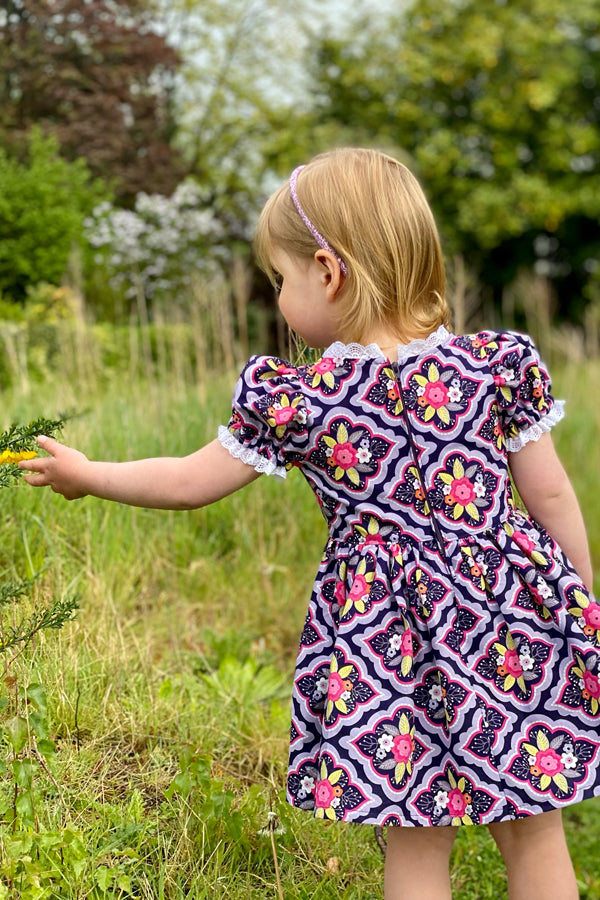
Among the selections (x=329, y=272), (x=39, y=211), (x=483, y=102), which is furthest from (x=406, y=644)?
(x=483, y=102)

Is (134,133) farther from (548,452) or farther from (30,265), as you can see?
(548,452)

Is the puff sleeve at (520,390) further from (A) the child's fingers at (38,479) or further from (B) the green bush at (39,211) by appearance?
(B) the green bush at (39,211)

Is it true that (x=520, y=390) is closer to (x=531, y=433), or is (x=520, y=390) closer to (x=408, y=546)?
(x=531, y=433)

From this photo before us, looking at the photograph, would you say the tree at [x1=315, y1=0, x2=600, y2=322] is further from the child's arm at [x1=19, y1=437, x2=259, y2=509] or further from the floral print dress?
the child's arm at [x1=19, y1=437, x2=259, y2=509]

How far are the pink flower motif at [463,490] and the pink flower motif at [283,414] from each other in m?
0.31

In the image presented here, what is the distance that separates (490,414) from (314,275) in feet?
1.33

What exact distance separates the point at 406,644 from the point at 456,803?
0.91ft

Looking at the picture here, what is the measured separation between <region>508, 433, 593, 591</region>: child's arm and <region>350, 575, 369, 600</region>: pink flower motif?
378 mm

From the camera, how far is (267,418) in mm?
1598

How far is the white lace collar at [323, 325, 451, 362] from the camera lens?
65.0 inches

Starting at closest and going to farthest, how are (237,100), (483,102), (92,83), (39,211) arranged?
(39,211)
(92,83)
(237,100)
(483,102)

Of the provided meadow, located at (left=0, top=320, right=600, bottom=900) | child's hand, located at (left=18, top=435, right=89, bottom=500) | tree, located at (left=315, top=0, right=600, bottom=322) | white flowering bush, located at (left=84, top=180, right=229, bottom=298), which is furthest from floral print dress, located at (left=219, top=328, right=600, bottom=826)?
tree, located at (left=315, top=0, right=600, bottom=322)

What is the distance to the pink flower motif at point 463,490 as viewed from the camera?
1.65 metres

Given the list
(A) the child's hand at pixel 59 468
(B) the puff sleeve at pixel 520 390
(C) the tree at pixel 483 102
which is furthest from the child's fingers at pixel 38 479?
(C) the tree at pixel 483 102
